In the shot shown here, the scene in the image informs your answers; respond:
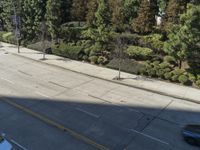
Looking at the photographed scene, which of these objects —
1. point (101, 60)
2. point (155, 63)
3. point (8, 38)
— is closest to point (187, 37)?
point (155, 63)

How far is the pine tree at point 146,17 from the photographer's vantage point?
113 feet

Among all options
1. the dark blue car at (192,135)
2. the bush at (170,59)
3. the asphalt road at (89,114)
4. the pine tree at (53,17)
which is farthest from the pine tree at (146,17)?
the dark blue car at (192,135)

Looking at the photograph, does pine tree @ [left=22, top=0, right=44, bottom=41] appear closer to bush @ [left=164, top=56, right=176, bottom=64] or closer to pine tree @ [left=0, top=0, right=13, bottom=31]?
pine tree @ [left=0, top=0, right=13, bottom=31]

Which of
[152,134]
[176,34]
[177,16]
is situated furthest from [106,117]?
[177,16]

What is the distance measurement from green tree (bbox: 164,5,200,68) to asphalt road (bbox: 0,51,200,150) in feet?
19.2

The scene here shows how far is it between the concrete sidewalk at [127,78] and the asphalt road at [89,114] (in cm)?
105

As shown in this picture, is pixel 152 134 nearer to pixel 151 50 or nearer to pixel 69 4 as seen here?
pixel 151 50

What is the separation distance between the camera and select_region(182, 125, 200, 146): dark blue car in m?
17.3

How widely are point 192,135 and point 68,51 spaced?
892 inches

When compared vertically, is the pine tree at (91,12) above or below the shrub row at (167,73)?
above

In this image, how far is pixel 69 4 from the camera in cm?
4384

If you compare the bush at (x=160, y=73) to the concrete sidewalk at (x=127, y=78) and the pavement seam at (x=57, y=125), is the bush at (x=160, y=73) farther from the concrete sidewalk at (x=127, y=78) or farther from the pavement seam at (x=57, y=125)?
the pavement seam at (x=57, y=125)

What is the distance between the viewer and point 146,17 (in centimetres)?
3450

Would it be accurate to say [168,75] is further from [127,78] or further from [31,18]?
[31,18]
